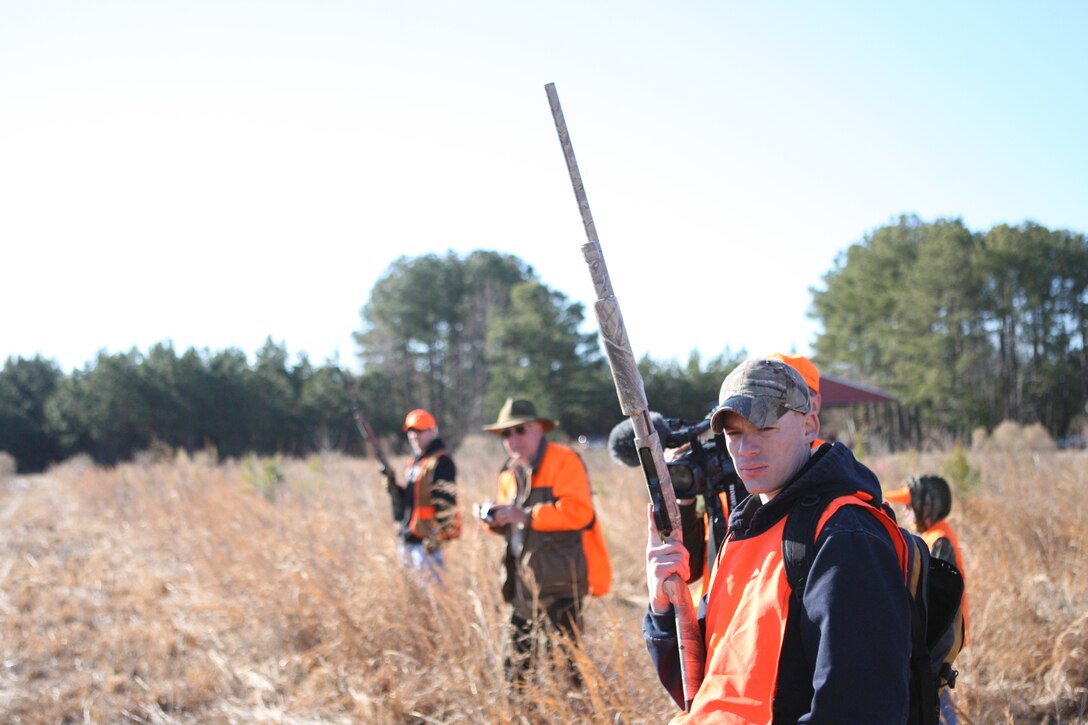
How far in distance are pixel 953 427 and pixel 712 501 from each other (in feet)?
125

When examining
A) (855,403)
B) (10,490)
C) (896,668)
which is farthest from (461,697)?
(855,403)

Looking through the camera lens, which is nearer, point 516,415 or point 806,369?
point 806,369

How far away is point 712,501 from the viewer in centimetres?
256

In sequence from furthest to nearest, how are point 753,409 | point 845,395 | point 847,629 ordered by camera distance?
point 845,395, point 753,409, point 847,629

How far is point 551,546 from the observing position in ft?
13.8

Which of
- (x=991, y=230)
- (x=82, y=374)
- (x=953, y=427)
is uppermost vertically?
(x=991, y=230)

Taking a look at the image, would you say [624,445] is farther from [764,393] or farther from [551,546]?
[551,546]

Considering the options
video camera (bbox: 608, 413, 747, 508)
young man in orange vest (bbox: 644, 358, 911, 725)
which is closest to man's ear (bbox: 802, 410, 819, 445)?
young man in orange vest (bbox: 644, 358, 911, 725)

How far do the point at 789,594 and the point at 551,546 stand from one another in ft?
8.97

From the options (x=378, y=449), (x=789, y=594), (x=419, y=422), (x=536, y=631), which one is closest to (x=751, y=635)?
(x=789, y=594)

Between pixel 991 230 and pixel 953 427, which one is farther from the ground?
pixel 991 230

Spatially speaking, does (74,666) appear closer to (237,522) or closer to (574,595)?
(237,522)

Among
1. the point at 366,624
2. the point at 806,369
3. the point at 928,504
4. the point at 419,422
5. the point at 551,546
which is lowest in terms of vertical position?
the point at 366,624

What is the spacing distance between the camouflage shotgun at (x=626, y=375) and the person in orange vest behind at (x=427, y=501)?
3.62m
